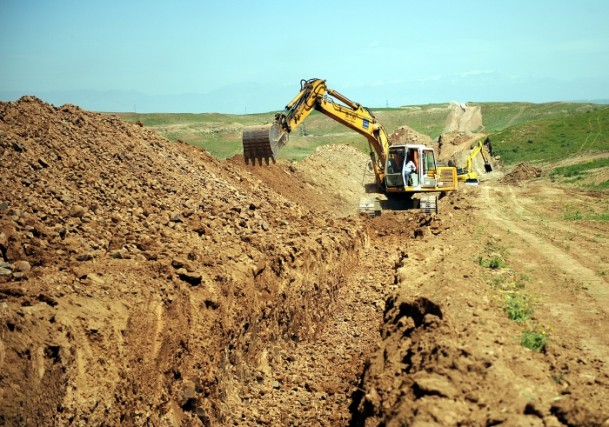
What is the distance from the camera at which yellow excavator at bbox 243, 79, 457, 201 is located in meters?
23.7

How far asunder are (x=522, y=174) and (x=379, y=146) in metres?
19.4

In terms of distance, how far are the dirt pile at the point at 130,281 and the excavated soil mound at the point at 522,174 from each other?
85.2 ft

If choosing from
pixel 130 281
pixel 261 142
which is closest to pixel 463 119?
pixel 261 142

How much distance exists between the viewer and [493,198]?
109 ft

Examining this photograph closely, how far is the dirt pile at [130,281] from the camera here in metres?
9.06

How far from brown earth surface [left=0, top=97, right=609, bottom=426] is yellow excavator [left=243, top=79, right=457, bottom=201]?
159 inches

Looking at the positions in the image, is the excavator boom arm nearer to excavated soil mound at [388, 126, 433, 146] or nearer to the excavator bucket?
the excavator bucket

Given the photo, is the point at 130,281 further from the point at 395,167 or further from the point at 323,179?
the point at 323,179

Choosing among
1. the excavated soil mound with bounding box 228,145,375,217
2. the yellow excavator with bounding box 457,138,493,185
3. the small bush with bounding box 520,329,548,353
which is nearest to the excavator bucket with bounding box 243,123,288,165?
the excavated soil mound with bounding box 228,145,375,217

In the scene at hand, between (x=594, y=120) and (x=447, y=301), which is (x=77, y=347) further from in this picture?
(x=594, y=120)

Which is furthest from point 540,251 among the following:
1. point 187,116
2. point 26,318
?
point 187,116

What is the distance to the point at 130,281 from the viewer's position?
11.2 meters

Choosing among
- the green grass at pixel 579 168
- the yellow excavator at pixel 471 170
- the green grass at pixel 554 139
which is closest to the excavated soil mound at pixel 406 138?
the green grass at pixel 554 139

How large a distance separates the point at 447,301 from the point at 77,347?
20.2ft
